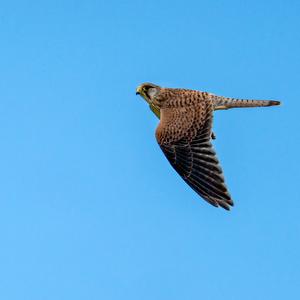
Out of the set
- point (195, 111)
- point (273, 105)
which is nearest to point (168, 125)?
point (195, 111)

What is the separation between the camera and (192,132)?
2606 cm

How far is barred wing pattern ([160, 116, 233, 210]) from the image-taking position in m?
24.5

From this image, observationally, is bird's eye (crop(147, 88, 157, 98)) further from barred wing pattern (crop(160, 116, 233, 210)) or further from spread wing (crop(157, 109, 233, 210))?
barred wing pattern (crop(160, 116, 233, 210))

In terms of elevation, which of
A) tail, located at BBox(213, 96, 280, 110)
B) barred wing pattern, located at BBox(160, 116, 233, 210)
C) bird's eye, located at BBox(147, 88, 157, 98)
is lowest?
barred wing pattern, located at BBox(160, 116, 233, 210)

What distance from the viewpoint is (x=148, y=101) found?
2844cm

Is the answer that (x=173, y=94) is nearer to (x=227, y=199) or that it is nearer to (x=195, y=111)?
(x=195, y=111)

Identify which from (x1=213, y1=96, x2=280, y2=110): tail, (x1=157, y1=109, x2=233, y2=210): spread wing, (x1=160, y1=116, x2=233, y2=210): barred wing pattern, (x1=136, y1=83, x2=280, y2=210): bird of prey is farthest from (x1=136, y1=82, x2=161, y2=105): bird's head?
(x1=160, y1=116, x2=233, y2=210): barred wing pattern

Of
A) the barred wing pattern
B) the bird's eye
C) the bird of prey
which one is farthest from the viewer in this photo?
the bird's eye

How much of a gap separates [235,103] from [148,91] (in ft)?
7.68

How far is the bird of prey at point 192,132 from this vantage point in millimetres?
24766

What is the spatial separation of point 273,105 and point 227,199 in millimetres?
3551

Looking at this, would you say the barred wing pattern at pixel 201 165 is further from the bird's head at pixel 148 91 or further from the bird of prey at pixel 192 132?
the bird's head at pixel 148 91

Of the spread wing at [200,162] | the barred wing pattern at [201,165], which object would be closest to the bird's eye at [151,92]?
the spread wing at [200,162]

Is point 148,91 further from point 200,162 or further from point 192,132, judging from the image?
point 200,162
